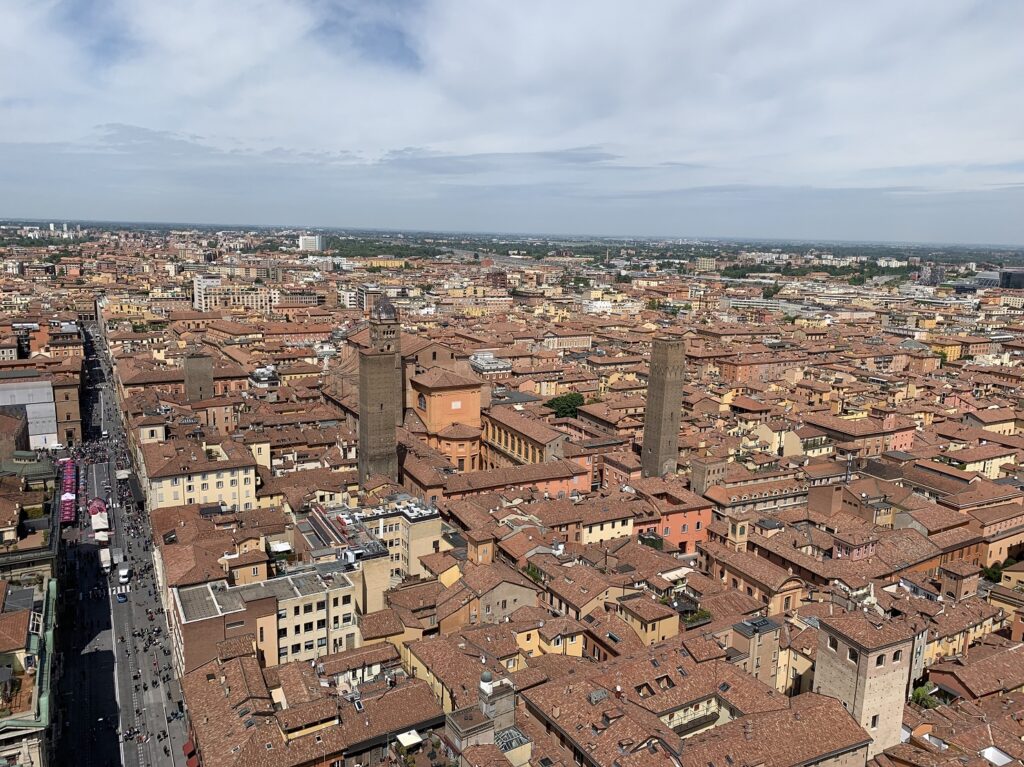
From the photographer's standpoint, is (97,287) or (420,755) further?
(97,287)

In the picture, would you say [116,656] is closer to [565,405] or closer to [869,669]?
[869,669]

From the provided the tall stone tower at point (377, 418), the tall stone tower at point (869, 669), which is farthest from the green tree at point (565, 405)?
the tall stone tower at point (869, 669)


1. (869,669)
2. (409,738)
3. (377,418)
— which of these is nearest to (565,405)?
(377,418)

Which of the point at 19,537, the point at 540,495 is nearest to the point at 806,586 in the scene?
the point at 540,495

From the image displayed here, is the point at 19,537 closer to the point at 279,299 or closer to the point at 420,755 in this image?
the point at 420,755

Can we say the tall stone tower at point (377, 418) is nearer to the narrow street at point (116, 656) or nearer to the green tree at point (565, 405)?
A: the narrow street at point (116, 656)

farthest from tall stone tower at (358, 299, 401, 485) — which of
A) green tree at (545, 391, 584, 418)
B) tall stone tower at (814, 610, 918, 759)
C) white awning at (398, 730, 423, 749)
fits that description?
tall stone tower at (814, 610, 918, 759)
